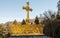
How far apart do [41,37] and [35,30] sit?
8.42 feet

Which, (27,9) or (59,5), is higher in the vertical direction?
(59,5)

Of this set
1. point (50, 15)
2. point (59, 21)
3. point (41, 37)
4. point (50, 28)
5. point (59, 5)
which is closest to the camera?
point (41, 37)

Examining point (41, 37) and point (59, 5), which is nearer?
point (41, 37)

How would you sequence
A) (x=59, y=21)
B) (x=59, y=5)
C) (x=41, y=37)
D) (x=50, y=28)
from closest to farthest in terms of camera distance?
1. (x=41, y=37)
2. (x=59, y=21)
3. (x=50, y=28)
4. (x=59, y=5)

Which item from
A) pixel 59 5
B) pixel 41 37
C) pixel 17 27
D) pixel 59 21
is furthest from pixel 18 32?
pixel 59 5

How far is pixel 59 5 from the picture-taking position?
48438mm

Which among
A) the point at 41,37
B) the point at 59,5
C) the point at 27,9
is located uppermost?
the point at 59,5

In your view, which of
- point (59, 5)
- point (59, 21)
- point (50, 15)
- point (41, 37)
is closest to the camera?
point (41, 37)

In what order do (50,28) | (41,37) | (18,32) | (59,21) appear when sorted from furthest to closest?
(50,28)
(59,21)
(18,32)
(41,37)

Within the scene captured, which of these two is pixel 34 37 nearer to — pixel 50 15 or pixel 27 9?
pixel 27 9

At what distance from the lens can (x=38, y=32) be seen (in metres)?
18.0

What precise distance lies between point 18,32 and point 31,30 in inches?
47.7

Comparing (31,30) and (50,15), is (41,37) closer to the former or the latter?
(31,30)

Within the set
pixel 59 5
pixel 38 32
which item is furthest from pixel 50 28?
pixel 59 5
